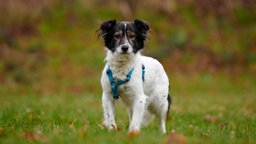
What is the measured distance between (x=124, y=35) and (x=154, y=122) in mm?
3632

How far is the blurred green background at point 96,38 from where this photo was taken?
19.2 metres

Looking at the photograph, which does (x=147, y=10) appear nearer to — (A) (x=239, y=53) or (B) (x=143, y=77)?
(A) (x=239, y=53)

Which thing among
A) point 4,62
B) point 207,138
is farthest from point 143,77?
point 4,62

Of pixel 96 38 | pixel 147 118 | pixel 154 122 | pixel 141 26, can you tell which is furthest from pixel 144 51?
pixel 141 26

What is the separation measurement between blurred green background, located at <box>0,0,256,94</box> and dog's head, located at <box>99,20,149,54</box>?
415 inches

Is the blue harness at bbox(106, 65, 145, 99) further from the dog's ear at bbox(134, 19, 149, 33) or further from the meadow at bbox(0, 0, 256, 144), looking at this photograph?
the meadow at bbox(0, 0, 256, 144)

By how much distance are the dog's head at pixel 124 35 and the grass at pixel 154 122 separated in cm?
124

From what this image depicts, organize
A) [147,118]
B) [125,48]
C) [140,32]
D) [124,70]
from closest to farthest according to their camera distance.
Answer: [125,48] < [124,70] < [140,32] < [147,118]

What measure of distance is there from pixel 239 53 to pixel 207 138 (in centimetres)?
1591

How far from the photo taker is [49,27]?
2214 centimetres

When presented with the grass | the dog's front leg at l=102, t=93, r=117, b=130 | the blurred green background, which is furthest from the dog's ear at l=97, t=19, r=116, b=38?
the blurred green background

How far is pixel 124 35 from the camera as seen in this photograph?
23.6ft

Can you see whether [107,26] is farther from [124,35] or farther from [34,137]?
[34,137]

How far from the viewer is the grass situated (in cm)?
599
